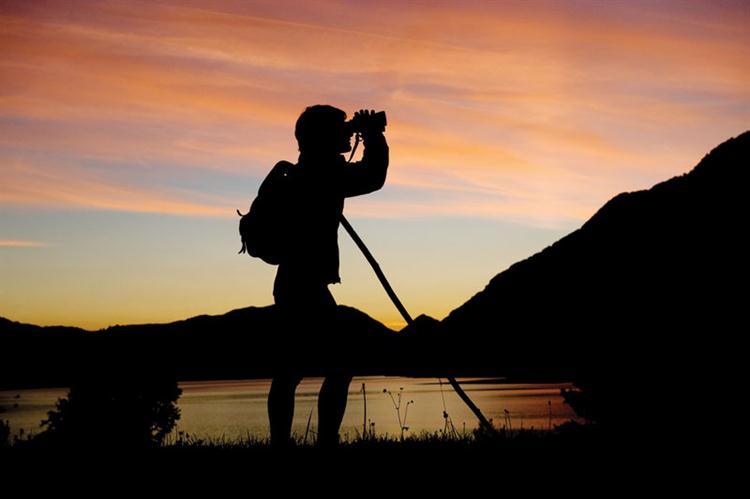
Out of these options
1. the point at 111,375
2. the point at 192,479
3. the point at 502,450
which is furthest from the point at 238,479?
the point at 111,375

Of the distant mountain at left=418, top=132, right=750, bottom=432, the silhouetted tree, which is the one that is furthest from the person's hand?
the silhouetted tree

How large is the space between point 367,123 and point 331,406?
2.47 metres

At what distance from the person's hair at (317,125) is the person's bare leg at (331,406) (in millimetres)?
2011

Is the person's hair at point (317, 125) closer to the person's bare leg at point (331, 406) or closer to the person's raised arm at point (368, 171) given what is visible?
the person's raised arm at point (368, 171)

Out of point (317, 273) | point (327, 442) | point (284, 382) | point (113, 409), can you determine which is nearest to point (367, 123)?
point (317, 273)

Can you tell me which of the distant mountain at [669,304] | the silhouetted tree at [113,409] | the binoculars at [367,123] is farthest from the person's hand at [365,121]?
the silhouetted tree at [113,409]

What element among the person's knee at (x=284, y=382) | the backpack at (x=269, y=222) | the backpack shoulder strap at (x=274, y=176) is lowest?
the person's knee at (x=284, y=382)

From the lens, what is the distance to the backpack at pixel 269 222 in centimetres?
669

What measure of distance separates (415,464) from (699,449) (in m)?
2.45

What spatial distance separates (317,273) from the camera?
22.0 ft

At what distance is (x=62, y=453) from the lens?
862 cm

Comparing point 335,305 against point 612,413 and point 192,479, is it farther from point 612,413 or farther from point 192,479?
point 612,413

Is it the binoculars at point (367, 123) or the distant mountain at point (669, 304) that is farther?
the binoculars at point (367, 123)

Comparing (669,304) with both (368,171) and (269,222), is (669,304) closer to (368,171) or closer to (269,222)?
(368,171)
